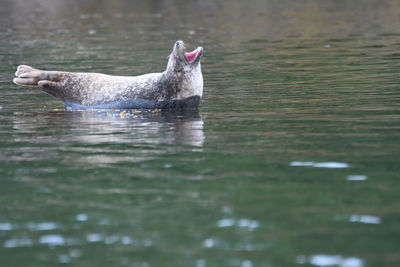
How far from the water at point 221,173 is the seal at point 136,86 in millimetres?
455

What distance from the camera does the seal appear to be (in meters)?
15.1

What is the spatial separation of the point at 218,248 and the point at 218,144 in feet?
14.7

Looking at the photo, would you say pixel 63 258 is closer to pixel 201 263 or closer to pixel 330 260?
pixel 201 263

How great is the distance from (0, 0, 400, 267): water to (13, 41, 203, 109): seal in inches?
17.9

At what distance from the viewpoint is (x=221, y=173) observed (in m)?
9.55

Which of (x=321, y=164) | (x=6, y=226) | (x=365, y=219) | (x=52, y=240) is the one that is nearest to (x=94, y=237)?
(x=52, y=240)

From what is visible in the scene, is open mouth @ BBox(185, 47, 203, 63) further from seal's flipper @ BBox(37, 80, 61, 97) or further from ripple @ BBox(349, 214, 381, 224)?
ripple @ BBox(349, 214, 381, 224)

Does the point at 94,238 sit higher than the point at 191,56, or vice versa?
the point at 191,56

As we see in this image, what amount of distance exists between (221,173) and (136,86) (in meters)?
6.10

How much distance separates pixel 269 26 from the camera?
121 ft

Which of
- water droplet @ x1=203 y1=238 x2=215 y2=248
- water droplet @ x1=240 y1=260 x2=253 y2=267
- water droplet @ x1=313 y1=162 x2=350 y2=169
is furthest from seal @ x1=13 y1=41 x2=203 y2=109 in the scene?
water droplet @ x1=240 y1=260 x2=253 y2=267

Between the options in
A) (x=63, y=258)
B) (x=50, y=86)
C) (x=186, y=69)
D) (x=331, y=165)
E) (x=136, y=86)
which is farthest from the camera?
(x=50, y=86)

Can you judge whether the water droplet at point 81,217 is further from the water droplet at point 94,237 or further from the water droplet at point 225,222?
the water droplet at point 225,222

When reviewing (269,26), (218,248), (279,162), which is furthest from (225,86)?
(269,26)
